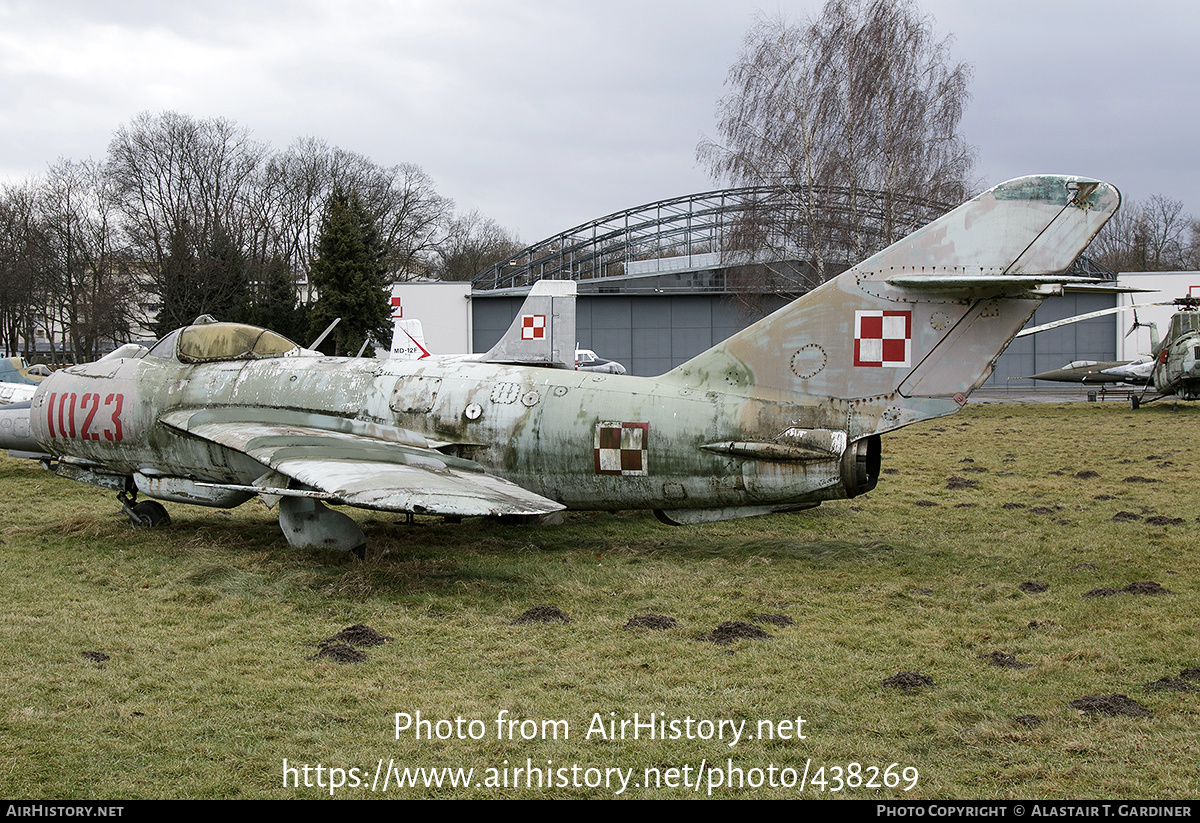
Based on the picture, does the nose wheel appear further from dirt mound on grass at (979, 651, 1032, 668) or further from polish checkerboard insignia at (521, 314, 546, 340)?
dirt mound on grass at (979, 651, 1032, 668)

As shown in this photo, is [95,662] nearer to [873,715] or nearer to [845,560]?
[873,715]

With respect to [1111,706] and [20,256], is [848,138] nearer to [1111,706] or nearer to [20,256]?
[1111,706]

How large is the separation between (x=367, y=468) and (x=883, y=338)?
17.3ft

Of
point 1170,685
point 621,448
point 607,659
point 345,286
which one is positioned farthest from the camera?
point 345,286

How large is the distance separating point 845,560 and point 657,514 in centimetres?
206

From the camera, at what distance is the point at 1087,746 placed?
451cm

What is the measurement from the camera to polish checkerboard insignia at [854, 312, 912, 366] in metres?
8.50

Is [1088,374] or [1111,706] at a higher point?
[1088,374]

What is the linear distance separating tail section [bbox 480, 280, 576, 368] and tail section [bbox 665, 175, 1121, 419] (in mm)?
9529

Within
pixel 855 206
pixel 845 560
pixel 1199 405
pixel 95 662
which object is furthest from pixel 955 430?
pixel 95 662

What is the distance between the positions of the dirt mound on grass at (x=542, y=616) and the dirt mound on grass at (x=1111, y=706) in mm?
3708

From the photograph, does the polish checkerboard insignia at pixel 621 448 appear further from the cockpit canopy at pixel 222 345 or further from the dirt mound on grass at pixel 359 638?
the cockpit canopy at pixel 222 345

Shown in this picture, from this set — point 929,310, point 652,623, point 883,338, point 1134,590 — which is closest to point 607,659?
point 652,623

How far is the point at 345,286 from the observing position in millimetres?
47781
